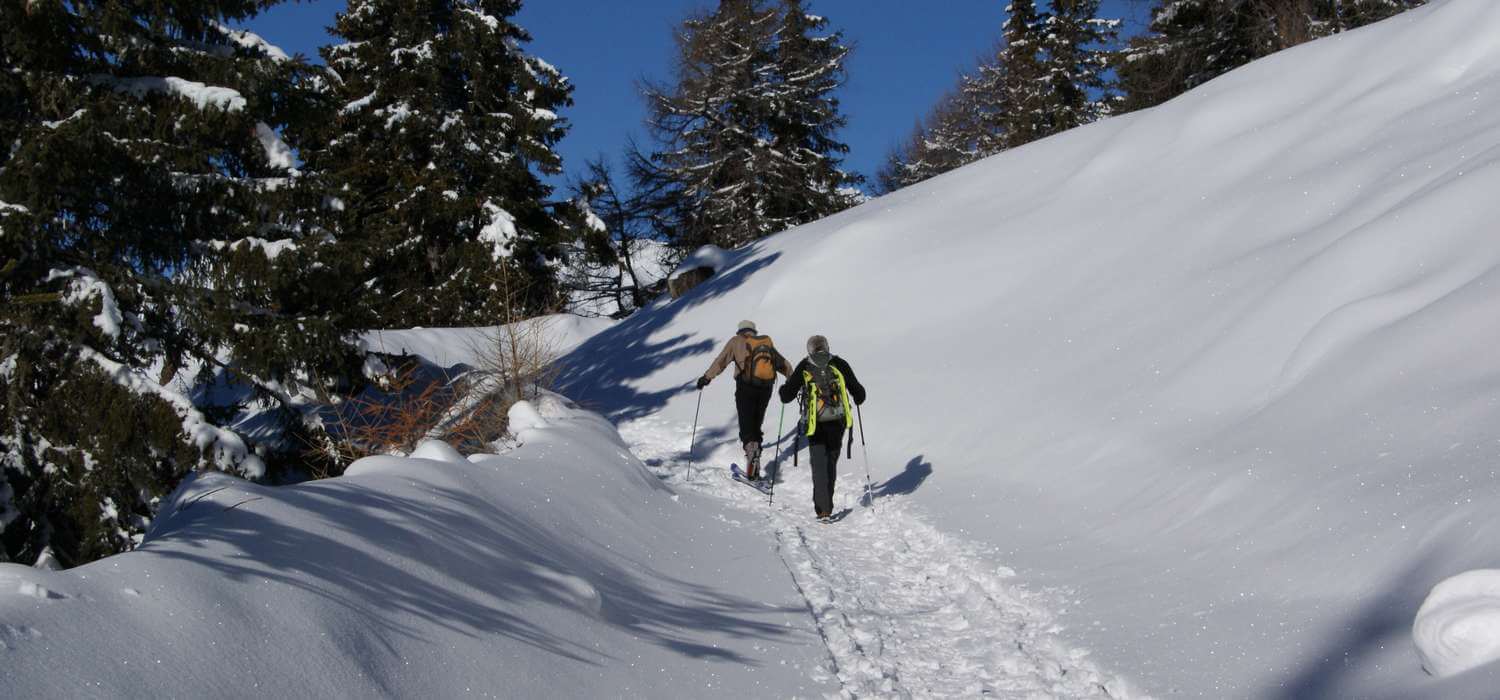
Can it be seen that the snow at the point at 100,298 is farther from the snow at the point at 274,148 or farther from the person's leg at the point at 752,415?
the person's leg at the point at 752,415

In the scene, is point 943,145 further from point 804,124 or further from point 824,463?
point 824,463

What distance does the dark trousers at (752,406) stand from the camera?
424 inches

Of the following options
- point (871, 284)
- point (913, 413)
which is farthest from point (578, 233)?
point (913, 413)

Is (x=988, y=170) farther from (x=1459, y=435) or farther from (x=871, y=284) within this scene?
(x=1459, y=435)

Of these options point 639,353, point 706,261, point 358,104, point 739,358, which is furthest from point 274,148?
point 706,261

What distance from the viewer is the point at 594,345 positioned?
2275 cm

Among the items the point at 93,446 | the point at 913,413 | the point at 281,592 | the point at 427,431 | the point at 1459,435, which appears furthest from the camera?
the point at 913,413

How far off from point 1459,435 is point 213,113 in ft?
34.3

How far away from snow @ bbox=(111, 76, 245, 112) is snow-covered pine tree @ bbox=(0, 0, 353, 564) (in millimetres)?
15

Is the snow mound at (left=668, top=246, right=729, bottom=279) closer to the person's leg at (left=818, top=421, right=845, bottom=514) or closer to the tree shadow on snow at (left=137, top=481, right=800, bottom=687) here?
the person's leg at (left=818, top=421, right=845, bottom=514)

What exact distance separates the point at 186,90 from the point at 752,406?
657 cm

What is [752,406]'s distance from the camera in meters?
10.8

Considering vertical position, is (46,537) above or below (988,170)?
below

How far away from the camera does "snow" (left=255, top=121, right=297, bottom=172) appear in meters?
10.3
